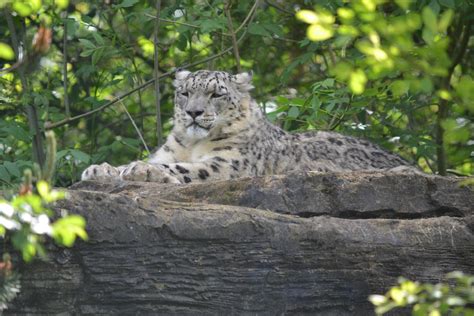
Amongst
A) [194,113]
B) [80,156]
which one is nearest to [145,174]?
[80,156]

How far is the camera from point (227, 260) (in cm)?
587

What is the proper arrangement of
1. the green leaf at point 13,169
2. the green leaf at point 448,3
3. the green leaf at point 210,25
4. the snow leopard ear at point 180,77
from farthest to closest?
the snow leopard ear at point 180,77 → the green leaf at point 210,25 → the green leaf at point 13,169 → the green leaf at point 448,3

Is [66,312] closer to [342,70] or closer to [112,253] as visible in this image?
[112,253]

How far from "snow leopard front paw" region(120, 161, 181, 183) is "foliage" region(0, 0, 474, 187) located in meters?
0.62

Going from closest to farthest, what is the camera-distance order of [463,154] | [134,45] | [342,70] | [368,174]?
1. [342,70]
2. [463,154]
3. [368,174]
4. [134,45]

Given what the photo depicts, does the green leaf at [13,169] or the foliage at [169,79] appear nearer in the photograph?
the green leaf at [13,169]

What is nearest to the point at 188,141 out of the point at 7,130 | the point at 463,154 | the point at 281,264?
the point at 7,130

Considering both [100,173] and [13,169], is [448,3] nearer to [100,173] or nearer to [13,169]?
[100,173]

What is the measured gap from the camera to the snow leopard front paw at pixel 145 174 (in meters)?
8.08

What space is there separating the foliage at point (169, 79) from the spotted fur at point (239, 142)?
26 cm

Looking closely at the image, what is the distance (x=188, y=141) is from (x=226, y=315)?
12.7 ft

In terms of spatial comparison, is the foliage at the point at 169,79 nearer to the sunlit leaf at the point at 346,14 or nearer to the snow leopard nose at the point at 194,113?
the snow leopard nose at the point at 194,113

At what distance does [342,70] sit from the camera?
377cm

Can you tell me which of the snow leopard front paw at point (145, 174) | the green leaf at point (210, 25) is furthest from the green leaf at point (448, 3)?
the snow leopard front paw at point (145, 174)
